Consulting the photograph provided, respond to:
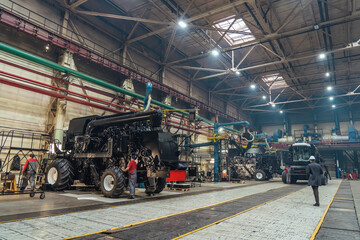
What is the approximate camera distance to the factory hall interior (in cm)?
524

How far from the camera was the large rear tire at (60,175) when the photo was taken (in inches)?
372

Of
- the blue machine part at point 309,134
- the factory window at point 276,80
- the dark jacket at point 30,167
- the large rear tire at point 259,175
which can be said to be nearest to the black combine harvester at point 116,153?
the dark jacket at point 30,167

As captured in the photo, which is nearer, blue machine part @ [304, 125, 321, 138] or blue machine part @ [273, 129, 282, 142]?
blue machine part @ [304, 125, 321, 138]

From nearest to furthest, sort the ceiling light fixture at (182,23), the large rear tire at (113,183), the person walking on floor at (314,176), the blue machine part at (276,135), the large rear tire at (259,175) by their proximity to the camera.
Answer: the person walking on floor at (314,176), the large rear tire at (113,183), the ceiling light fixture at (182,23), the large rear tire at (259,175), the blue machine part at (276,135)

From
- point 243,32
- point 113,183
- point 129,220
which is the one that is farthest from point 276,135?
point 129,220

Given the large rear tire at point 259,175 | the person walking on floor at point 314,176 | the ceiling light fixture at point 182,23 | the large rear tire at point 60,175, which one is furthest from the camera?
the large rear tire at point 259,175

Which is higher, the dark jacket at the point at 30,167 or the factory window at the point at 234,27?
the factory window at the point at 234,27

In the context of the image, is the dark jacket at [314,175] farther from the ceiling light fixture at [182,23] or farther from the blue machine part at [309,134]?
the blue machine part at [309,134]

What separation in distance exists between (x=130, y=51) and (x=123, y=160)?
1365 cm

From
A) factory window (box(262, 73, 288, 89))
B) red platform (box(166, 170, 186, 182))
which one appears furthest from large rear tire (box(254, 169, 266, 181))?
red platform (box(166, 170, 186, 182))

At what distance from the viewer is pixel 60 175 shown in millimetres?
9406

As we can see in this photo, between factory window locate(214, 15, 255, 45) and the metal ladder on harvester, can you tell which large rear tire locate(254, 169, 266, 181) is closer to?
factory window locate(214, 15, 255, 45)

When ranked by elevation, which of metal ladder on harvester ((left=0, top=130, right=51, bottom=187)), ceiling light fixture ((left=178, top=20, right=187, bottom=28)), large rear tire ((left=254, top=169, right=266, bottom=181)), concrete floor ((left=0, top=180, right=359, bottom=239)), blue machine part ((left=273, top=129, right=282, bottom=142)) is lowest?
concrete floor ((left=0, top=180, right=359, bottom=239))

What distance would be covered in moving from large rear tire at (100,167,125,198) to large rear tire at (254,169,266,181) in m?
16.5
